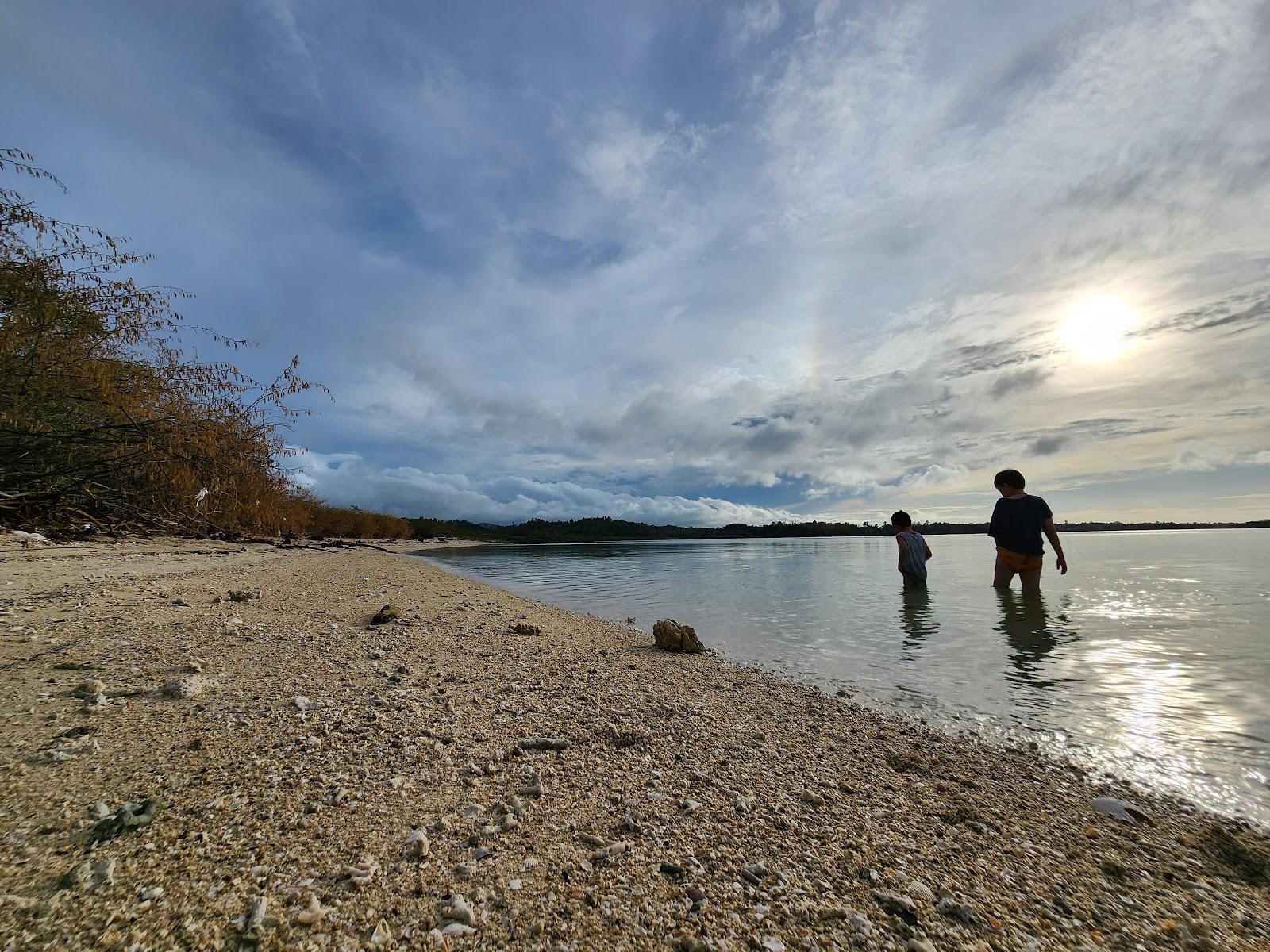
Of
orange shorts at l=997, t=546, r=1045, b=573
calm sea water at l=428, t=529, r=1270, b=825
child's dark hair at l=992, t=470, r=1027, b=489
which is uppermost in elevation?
child's dark hair at l=992, t=470, r=1027, b=489

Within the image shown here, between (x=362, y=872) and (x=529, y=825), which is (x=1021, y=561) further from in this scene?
(x=362, y=872)

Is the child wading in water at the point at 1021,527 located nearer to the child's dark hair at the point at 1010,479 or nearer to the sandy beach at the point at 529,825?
the child's dark hair at the point at 1010,479

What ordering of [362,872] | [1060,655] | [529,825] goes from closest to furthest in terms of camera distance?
[362,872], [529,825], [1060,655]

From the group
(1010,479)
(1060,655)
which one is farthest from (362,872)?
(1010,479)

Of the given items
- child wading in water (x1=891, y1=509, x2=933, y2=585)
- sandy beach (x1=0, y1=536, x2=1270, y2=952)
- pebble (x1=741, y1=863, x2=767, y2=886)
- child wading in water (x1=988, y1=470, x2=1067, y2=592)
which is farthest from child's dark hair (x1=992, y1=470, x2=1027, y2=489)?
pebble (x1=741, y1=863, x2=767, y2=886)

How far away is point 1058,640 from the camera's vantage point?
8602 mm

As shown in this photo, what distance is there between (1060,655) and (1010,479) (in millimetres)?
5887

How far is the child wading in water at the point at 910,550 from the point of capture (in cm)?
1455

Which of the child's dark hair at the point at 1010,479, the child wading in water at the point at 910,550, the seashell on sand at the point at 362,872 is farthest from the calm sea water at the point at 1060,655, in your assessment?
the seashell on sand at the point at 362,872

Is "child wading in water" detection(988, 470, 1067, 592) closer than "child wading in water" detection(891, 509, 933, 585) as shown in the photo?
Yes

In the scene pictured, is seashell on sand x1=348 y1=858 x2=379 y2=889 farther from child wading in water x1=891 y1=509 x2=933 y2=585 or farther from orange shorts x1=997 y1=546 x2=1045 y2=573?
orange shorts x1=997 y1=546 x2=1045 y2=573

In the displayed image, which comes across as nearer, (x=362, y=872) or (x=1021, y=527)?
(x=362, y=872)

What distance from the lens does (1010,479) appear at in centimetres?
1227

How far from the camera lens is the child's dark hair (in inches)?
479
